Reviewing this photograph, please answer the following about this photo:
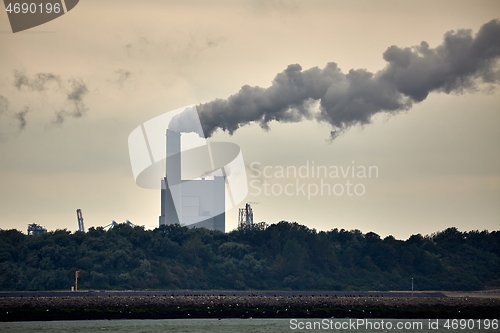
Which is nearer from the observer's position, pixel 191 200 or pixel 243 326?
pixel 243 326

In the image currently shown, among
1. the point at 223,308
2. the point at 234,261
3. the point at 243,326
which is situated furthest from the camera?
the point at 234,261

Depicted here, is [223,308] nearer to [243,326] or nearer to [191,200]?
[243,326]

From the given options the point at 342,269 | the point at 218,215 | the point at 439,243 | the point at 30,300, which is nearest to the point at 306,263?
the point at 342,269

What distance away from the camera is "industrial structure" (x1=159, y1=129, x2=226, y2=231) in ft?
544

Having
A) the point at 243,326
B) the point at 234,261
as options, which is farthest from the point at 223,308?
the point at 234,261

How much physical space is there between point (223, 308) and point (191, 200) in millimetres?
73149

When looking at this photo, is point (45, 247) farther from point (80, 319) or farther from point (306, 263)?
point (80, 319)

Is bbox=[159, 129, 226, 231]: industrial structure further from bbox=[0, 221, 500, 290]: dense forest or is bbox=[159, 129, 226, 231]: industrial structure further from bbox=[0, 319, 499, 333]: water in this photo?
bbox=[0, 319, 499, 333]: water

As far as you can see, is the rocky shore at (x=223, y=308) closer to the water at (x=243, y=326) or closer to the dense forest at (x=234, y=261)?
the water at (x=243, y=326)

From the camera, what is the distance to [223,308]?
3920 inches

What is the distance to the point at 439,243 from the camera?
191 m

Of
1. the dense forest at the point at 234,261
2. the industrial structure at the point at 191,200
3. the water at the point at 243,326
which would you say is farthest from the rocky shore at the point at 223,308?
the industrial structure at the point at 191,200

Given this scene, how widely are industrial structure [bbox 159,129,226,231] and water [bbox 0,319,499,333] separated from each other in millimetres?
70501

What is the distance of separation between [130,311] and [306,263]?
68736 mm
